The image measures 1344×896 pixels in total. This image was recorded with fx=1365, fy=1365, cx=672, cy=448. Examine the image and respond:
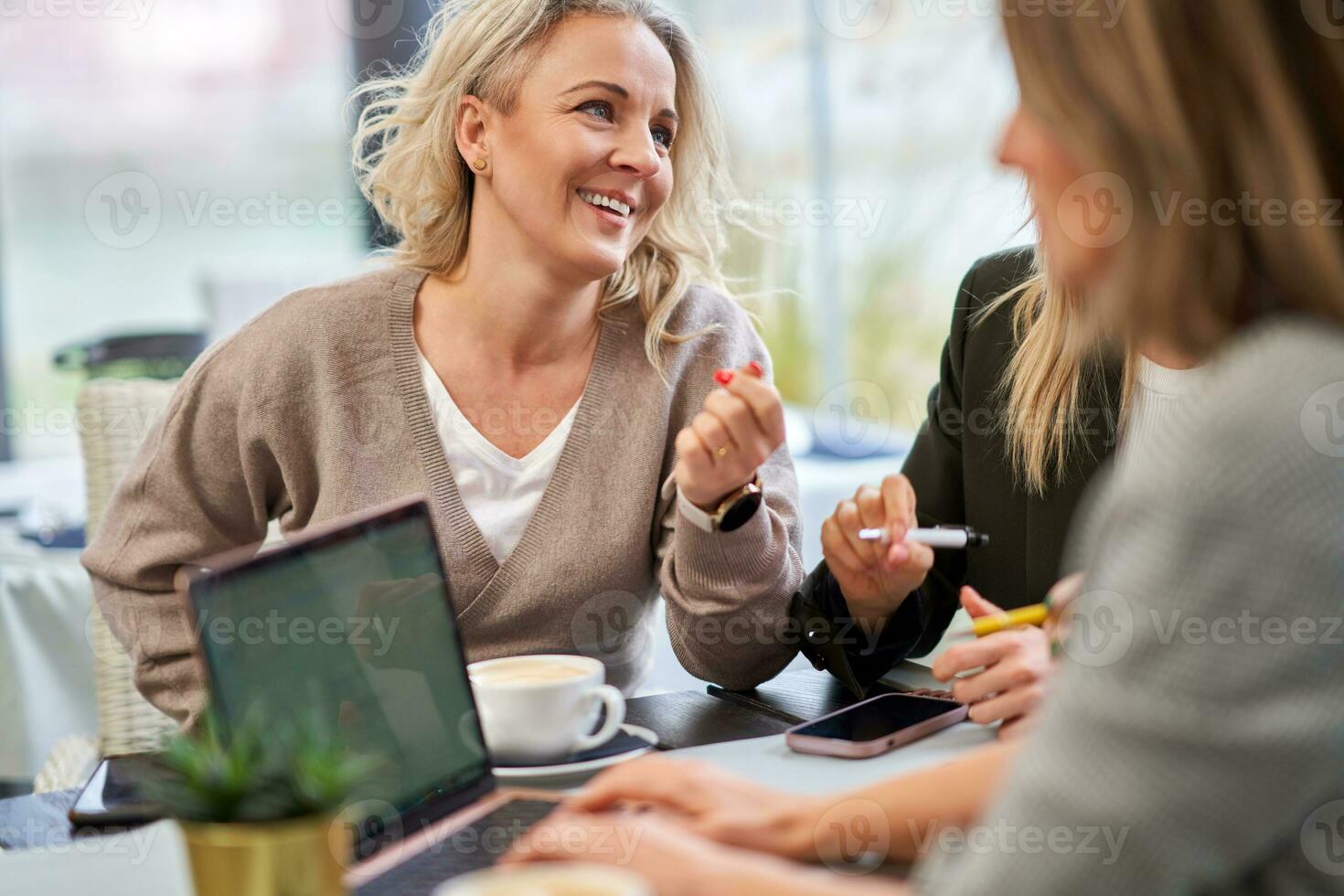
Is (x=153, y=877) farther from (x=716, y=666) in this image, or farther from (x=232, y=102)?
(x=232, y=102)

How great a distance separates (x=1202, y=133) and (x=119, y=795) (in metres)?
0.88

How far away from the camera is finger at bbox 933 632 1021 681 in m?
1.06

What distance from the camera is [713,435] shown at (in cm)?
122

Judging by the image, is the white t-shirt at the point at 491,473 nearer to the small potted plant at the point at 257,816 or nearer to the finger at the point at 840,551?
the finger at the point at 840,551

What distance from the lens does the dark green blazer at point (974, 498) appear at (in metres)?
1.31

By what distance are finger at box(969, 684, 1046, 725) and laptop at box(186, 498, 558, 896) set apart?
1.11 ft

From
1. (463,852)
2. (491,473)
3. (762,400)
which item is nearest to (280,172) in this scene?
(491,473)

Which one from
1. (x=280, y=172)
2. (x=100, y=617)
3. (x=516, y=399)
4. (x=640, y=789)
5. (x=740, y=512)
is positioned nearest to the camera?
(x=640, y=789)


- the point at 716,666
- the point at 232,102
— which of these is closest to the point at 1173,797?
the point at 716,666

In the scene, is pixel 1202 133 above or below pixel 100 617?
above

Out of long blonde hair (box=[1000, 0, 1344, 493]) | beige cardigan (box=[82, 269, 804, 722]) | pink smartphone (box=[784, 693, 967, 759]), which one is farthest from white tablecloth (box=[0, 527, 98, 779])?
long blonde hair (box=[1000, 0, 1344, 493])

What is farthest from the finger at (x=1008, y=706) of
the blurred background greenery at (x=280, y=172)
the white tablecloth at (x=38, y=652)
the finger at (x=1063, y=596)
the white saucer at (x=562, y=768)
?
the blurred background greenery at (x=280, y=172)

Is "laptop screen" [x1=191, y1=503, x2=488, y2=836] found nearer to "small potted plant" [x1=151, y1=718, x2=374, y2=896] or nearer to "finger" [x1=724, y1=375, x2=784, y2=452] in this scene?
"small potted plant" [x1=151, y1=718, x2=374, y2=896]

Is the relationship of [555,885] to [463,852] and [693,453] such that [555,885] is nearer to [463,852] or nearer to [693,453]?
[463,852]
